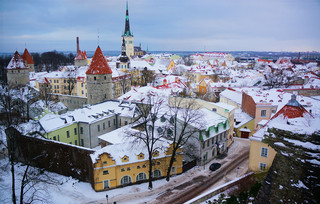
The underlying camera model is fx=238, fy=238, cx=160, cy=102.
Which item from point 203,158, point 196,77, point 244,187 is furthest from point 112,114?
point 196,77

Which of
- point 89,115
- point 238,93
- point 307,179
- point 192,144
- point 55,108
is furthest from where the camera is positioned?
point 238,93

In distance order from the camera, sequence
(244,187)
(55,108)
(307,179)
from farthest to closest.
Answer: (55,108) → (244,187) → (307,179)

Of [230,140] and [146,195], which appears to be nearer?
[146,195]

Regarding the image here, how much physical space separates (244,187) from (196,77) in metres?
64.8

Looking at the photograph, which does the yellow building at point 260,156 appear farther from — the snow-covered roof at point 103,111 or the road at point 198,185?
the snow-covered roof at point 103,111

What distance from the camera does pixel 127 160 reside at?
853 inches

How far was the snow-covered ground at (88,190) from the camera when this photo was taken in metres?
20.0

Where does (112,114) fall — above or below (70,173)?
above

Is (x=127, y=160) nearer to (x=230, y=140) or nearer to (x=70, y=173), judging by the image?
(x=70, y=173)

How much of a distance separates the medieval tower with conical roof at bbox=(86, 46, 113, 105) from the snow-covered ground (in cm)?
1775

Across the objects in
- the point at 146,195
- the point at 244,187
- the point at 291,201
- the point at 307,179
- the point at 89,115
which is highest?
the point at 307,179

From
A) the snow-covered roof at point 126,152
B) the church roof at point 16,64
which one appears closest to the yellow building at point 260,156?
the snow-covered roof at point 126,152

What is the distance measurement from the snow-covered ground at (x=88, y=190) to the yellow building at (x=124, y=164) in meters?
0.71

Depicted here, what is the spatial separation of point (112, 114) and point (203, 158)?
14.4m
